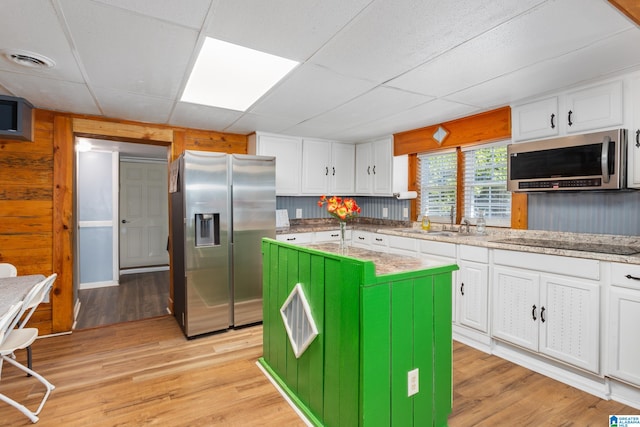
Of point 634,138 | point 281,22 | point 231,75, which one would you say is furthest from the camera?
point 231,75

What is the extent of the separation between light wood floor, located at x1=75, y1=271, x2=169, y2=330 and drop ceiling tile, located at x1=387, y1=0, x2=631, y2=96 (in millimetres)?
3749

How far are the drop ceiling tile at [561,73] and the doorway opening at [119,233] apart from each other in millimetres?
4110

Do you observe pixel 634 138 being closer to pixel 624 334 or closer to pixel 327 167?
pixel 624 334

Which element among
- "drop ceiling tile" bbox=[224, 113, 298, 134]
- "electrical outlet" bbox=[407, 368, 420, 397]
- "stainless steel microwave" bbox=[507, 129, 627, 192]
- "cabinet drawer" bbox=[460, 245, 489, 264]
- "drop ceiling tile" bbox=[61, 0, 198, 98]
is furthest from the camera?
"drop ceiling tile" bbox=[224, 113, 298, 134]

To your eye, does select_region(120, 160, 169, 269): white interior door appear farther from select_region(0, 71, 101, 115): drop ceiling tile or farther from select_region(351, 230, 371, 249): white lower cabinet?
select_region(351, 230, 371, 249): white lower cabinet

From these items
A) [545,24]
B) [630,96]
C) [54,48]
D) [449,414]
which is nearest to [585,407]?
[449,414]

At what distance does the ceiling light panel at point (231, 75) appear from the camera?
2.04 meters

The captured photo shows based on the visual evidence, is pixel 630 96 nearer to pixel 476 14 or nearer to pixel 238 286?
pixel 476 14

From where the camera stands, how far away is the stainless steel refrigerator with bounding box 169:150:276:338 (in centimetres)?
322

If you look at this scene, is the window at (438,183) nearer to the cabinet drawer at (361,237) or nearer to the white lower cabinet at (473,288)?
the cabinet drawer at (361,237)

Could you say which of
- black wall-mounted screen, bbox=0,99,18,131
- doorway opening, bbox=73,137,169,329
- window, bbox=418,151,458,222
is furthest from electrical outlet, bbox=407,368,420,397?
black wall-mounted screen, bbox=0,99,18,131

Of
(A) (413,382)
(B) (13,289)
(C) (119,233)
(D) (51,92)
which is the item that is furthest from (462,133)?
(C) (119,233)

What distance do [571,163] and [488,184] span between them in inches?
39.3

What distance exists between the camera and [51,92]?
2.65 metres
